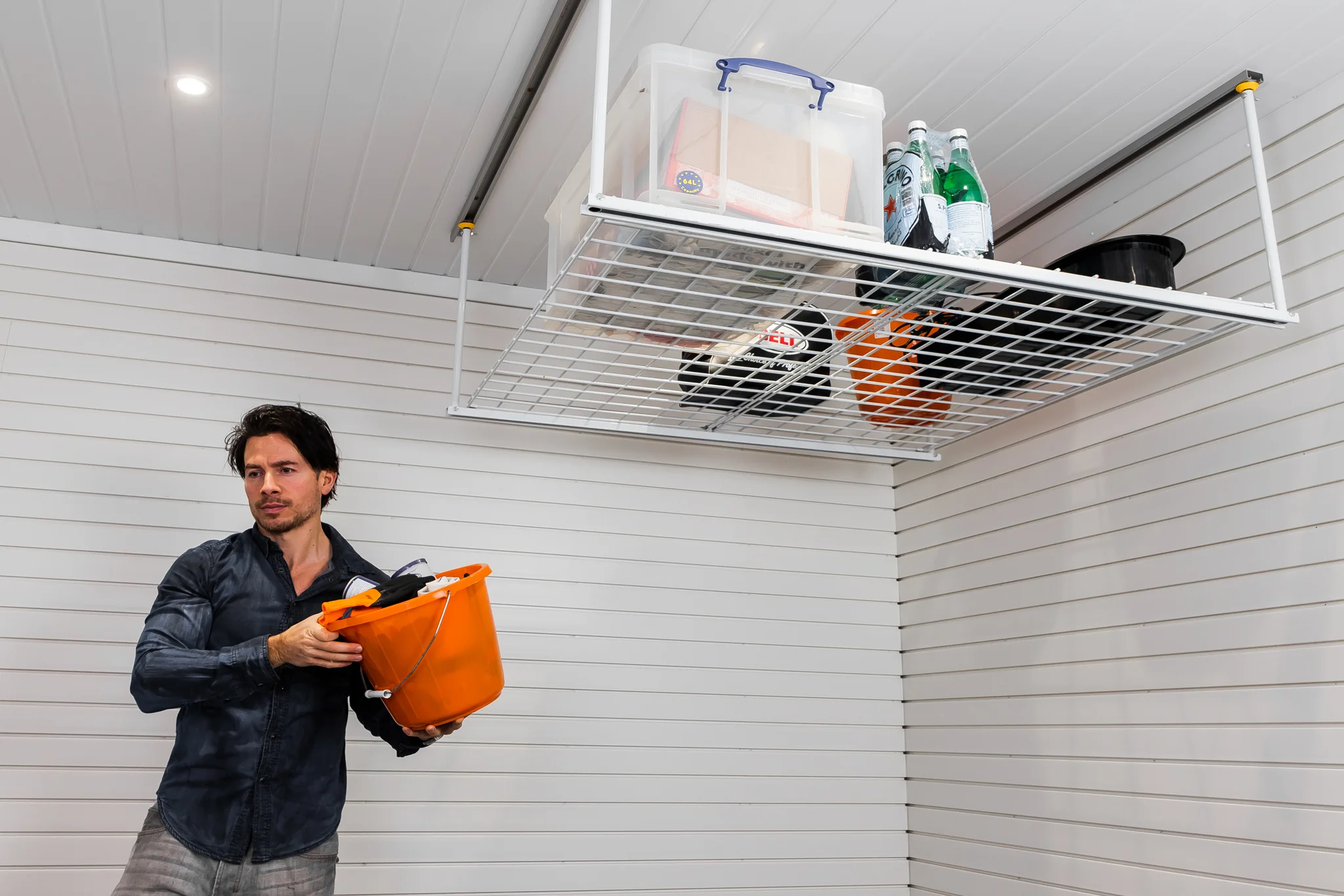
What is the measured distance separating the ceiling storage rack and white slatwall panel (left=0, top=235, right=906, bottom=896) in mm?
454

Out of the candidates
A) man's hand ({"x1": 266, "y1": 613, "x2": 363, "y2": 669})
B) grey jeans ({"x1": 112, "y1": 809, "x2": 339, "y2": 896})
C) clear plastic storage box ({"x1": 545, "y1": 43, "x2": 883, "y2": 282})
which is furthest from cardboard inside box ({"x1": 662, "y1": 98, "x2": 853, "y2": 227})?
grey jeans ({"x1": 112, "y1": 809, "x2": 339, "y2": 896})

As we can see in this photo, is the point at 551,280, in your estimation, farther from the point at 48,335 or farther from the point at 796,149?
the point at 48,335

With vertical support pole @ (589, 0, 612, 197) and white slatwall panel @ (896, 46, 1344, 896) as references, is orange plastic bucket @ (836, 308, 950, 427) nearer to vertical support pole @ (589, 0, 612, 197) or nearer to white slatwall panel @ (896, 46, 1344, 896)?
white slatwall panel @ (896, 46, 1344, 896)

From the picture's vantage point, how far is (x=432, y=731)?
2168mm

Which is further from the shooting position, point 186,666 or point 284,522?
point 284,522

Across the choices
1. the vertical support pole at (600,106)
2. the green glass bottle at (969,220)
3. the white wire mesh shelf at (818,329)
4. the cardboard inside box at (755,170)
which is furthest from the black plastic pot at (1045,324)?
the vertical support pole at (600,106)

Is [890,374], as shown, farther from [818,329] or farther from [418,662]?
[418,662]

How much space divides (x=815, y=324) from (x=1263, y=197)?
969 mm

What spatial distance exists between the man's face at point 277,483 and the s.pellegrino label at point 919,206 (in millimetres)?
1385

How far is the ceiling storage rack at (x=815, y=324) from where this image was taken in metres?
1.87

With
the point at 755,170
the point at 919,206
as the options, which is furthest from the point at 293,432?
the point at 919,206

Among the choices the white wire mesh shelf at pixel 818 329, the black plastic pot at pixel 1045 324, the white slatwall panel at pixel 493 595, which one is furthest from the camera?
the white slatwall panel at pixel 493 595

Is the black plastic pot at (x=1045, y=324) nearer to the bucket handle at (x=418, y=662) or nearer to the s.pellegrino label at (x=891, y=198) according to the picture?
the s.pellegrino label at (x=891, y=198)

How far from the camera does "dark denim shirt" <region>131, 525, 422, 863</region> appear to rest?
2.02m
